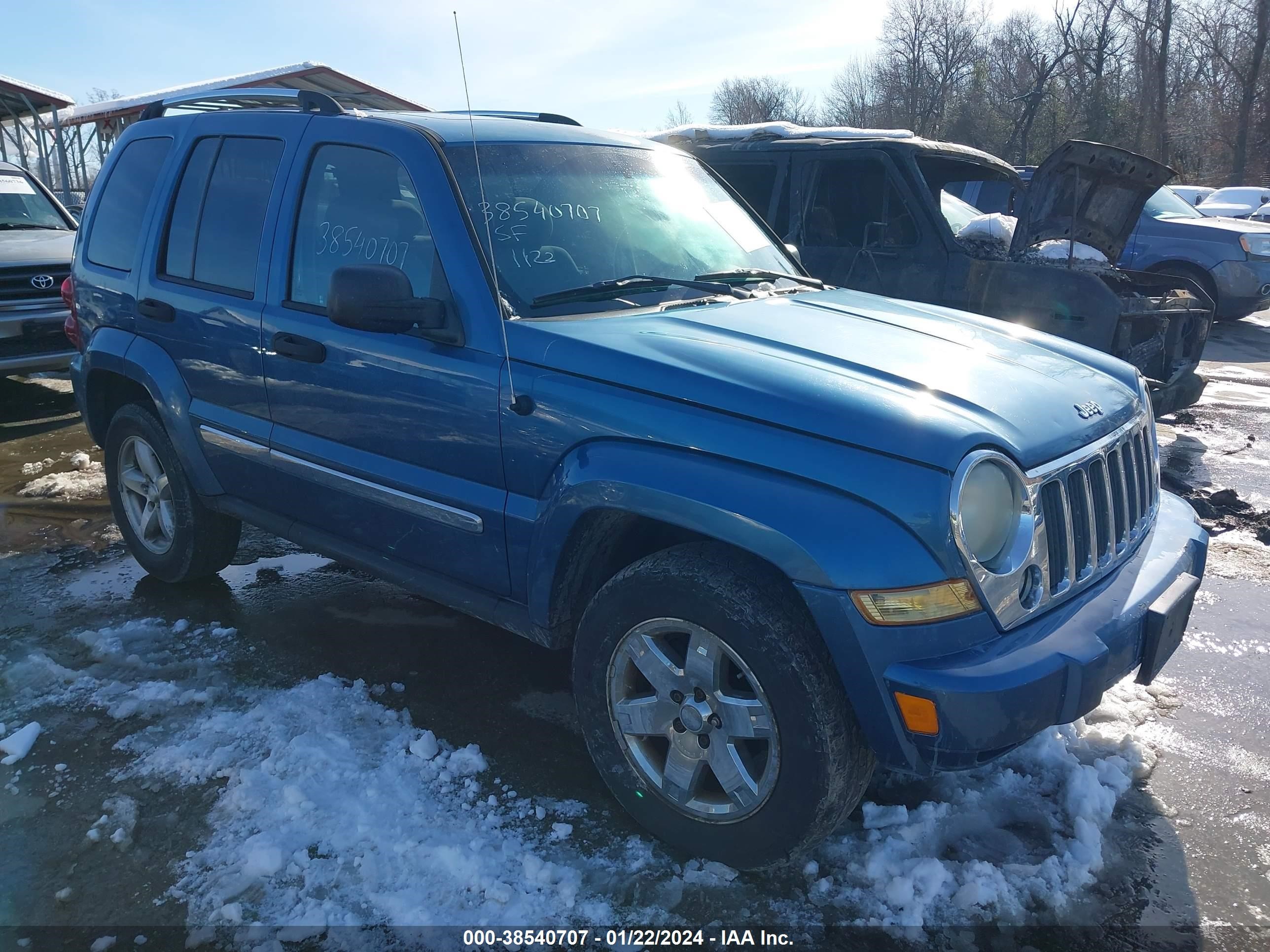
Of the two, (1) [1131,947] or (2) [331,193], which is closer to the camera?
(1) [1131,947]

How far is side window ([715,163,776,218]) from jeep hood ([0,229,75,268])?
5.40 metres

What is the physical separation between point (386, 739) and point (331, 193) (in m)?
1.93

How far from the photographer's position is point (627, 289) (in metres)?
3.08

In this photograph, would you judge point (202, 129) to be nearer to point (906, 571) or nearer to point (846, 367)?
point (846, 367)

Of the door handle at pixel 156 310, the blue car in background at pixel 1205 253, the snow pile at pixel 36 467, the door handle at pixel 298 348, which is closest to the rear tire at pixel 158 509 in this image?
the door handle at pixel 156 310

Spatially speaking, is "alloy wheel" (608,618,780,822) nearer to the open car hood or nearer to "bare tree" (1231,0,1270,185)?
Result: the open car hood

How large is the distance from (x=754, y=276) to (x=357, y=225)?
145cm

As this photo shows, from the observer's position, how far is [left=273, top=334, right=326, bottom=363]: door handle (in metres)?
3.24

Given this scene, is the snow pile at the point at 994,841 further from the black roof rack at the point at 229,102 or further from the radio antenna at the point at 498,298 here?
the black roof rack at the point at 229,102

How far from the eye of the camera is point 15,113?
49.8ft

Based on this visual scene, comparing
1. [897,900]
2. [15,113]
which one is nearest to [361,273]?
[897,900]

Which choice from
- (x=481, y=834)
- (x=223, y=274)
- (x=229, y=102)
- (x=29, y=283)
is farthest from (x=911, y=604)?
(x=29, y=283)

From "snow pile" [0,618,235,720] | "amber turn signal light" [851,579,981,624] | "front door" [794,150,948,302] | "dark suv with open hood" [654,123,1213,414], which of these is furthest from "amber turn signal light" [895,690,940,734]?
"front door" [794,150,948,302]

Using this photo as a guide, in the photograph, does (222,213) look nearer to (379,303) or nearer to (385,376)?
(385,376)
